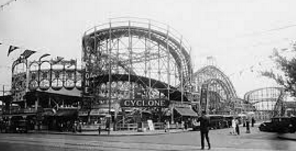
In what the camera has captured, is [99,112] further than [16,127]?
Yes

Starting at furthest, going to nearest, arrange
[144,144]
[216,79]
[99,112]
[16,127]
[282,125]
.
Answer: [216,79]
[99,112]
[16,127]
[282,125]
[144,144]

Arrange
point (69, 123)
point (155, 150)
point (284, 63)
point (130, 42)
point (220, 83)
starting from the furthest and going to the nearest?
point (220, 83)
point (130, 42)
point (69, 123)
point (284, 63)
point (155, 150)

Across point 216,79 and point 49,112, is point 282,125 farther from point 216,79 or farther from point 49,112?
point 216,79

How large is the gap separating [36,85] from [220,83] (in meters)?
34.9

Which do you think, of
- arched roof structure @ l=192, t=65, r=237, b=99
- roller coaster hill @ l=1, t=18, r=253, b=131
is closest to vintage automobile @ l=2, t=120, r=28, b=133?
roller coaster hill @ l=1, t=18, r=253, b=131

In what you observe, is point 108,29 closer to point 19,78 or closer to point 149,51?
point 149,51

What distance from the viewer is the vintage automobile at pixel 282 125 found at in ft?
90.3

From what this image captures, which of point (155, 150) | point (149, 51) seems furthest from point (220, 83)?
point (155, 150)

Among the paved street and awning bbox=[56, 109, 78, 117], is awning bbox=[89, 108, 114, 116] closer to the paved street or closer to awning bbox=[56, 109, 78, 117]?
awning bbox=[56, 109, 78, 117]

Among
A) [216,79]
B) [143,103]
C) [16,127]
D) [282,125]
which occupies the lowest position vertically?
[16,127]

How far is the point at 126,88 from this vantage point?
45281 mm

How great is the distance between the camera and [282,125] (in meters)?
28.3

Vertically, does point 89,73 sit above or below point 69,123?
above

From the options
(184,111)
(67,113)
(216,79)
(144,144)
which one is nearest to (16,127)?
(67,113)
